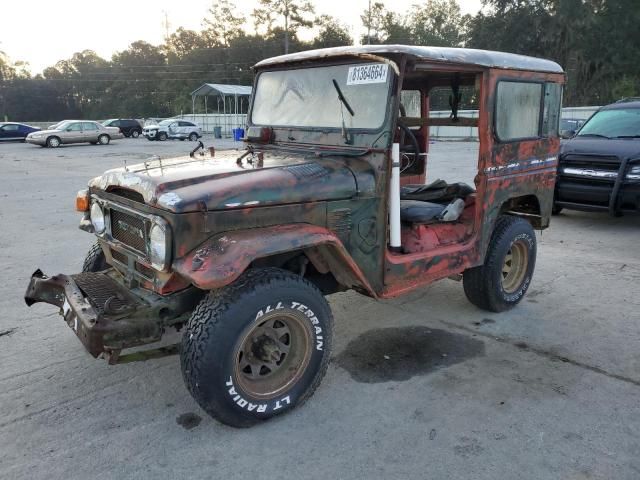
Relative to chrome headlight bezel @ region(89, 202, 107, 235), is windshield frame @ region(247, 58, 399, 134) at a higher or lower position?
higher

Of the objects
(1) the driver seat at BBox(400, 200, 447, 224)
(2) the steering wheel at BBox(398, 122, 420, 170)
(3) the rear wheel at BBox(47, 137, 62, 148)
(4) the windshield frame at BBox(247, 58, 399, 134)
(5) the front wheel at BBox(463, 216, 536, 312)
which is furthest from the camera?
(3) the rear wheel at BBox(47, 137, 62, 148)

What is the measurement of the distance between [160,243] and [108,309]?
54 cm

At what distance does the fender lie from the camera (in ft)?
8.87

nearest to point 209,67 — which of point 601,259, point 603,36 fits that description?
point 603,36

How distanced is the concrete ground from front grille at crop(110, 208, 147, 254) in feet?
3.21

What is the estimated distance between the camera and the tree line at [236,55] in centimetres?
4053

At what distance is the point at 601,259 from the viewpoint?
21.6 ft

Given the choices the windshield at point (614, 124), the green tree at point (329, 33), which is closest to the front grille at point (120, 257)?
the windshield at point (614, 124)

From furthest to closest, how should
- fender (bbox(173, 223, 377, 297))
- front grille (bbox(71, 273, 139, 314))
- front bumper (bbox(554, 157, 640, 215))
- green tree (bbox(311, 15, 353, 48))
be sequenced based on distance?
green tree (bbox(311, 15, 353, 48)), front bumper (bbox(554, 157, 640, 215)), front grille (bbox(71, 273, 139, 314)), fender (bbox(173, 223, 377, 297))

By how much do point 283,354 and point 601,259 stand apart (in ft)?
16.5

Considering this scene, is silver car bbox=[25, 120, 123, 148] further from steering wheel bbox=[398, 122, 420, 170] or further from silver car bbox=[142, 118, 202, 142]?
steering wheel bbox=[398, 122, 420, 170]

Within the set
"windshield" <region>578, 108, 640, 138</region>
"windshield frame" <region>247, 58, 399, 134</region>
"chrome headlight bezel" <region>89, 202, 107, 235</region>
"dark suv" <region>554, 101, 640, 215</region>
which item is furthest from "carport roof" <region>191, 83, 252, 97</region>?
"chrome headlight bezel" <region>89, 202, 107, 235</region>

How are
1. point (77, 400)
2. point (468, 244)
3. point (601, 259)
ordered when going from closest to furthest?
point (77, 400) → point (468, 244) → point (601, 259)

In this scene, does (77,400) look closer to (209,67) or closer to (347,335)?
(347,335)
